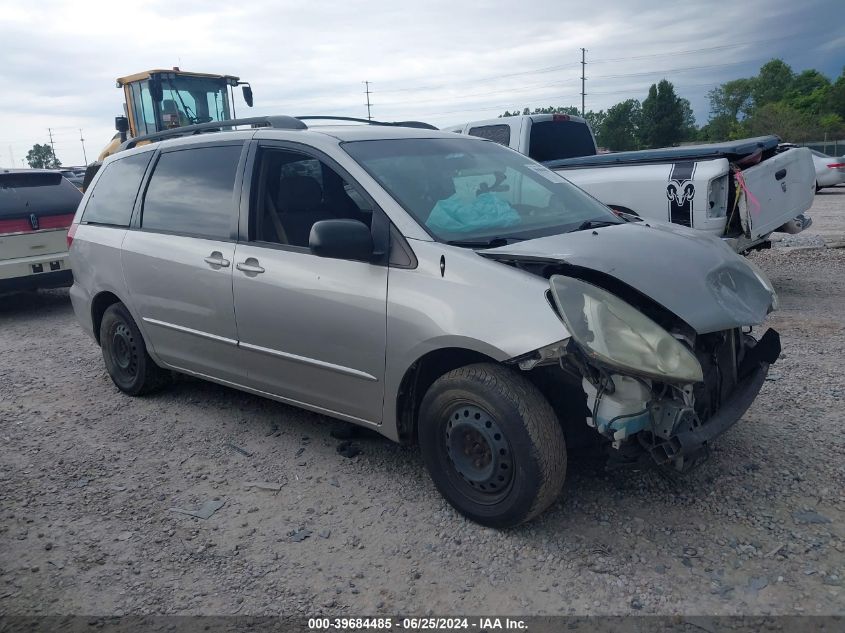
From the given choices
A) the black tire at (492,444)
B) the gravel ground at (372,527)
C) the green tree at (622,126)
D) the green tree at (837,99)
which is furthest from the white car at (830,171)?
the green tree at (837,99)

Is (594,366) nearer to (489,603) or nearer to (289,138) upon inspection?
(489,603)

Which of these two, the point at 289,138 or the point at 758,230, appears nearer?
the point at 289,138

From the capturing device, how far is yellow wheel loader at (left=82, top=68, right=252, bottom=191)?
13.5m

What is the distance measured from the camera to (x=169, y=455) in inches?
169

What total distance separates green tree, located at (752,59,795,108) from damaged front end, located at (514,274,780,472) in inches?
4124

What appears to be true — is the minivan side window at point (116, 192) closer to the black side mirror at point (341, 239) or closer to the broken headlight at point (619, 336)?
the black side mirror at point (341, 239)

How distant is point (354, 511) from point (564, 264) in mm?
1608

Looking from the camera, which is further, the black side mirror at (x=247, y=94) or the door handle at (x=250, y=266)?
the black side mirror at (x=247, y=94)

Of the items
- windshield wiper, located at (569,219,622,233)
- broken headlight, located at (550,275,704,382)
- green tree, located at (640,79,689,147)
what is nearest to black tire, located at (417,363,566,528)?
broken headlight, located at (550,275,704,382)

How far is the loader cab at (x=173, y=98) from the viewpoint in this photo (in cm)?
1353

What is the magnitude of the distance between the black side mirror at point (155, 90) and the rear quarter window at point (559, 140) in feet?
26.1

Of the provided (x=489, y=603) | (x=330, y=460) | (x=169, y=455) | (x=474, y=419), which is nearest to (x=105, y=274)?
(x=169, y=455)

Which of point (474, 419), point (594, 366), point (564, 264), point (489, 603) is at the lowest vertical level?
point (489, 603)

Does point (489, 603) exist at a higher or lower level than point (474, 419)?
lower
